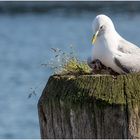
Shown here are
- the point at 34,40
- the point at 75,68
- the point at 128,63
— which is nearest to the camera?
the point at 75,68

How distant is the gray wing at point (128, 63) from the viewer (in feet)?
15.9

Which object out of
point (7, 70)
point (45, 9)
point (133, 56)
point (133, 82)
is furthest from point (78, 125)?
point (45, 9)

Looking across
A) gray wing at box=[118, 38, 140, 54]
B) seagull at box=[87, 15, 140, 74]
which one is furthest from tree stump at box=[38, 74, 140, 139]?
gray wing at box=[118, 38, 140, 54]

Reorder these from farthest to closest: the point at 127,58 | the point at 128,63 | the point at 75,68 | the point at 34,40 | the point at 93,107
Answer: the point at 34,40
the point at 127,58
the point at 128,63
the point at 75,68
the point at 93,107

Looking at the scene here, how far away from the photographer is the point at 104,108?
148 inches

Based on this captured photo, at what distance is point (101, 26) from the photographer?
505cm

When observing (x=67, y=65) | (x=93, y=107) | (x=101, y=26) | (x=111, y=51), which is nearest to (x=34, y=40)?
(x=101, y=26)

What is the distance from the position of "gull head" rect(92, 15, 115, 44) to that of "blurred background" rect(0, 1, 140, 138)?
0.53m

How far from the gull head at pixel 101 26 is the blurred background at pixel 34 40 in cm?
53

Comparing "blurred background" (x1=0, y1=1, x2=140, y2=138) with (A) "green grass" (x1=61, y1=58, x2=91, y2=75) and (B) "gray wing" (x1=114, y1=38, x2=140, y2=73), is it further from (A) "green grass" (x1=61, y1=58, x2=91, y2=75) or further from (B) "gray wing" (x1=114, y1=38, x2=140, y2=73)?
(B) "gray wing" (x1=114, y1=38, x2=140, y2=73)

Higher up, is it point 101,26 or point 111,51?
point 101,26

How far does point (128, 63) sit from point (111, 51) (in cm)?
14

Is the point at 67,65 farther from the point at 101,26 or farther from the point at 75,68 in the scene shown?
the point at 101,26

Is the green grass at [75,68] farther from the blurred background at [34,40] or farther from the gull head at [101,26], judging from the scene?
the gull head at [101,26]
